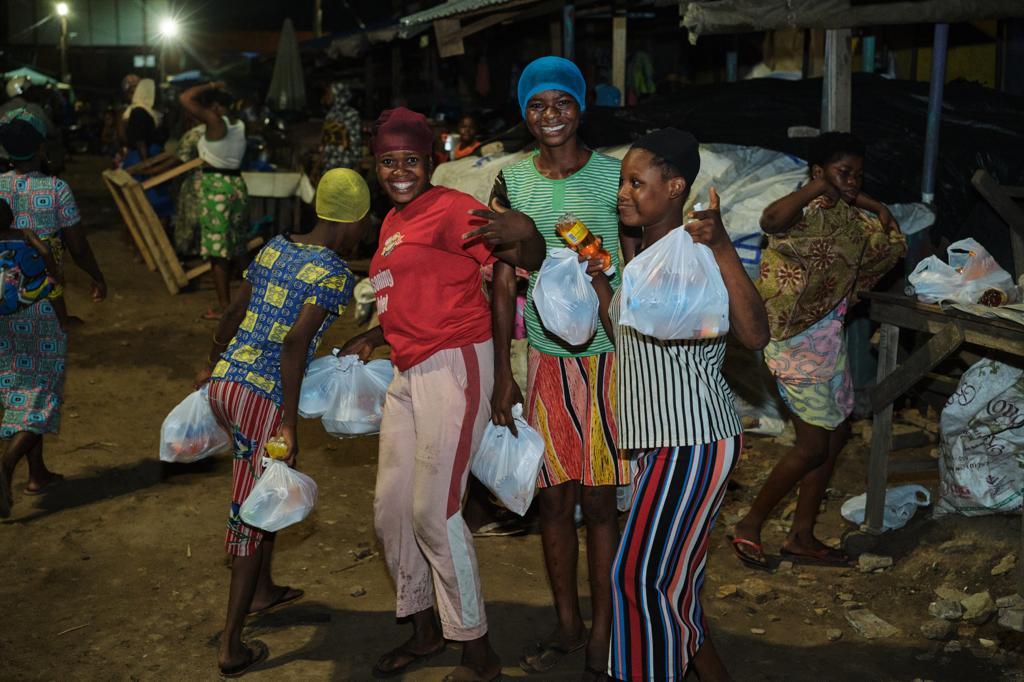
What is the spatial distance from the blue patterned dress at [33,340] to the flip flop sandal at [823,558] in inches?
155

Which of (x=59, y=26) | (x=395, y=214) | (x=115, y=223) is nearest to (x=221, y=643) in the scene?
(x=395, y=214)

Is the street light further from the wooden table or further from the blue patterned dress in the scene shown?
the wooden table

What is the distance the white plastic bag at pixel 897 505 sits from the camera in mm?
5109

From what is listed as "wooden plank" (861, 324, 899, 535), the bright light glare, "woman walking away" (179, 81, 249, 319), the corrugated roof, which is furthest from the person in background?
the bright light glare

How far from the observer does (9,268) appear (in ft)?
17.6

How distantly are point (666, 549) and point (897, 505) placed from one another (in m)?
2.48

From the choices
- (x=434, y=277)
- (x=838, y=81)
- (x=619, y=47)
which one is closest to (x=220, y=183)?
(x=619, y=47)

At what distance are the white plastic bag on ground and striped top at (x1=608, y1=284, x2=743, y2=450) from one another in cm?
214

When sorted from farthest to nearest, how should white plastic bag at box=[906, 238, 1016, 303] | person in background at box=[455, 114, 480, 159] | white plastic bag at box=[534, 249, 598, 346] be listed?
person in background at box=[455, 114, 480, 159] → white plastic bag at box=[906, 238, 1016, 303] → white plastic bag at box=[534, 249, 598, 346]

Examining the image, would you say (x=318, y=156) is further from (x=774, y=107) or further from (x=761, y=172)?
(x=761, y=172)

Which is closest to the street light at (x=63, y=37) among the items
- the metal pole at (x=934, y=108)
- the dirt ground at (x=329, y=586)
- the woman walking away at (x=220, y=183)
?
the woman walking away at (x=220, y=183)

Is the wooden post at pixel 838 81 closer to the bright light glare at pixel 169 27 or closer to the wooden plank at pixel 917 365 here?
the wooden plank at pixel 917 365

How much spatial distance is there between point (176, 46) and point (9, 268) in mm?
39081

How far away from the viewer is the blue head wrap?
12.1 feet
